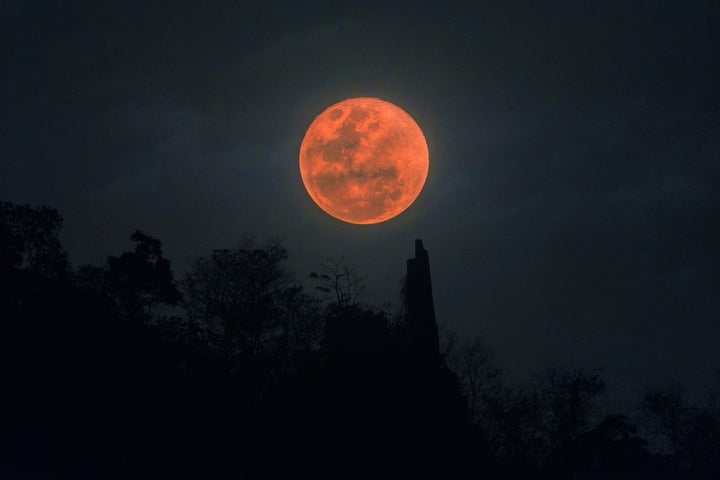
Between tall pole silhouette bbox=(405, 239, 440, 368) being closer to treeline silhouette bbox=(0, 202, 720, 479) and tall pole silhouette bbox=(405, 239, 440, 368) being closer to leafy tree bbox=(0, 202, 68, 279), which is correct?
treeline silhouette bbox=(0, 202, 720, 479)

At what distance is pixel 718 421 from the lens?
5516cm

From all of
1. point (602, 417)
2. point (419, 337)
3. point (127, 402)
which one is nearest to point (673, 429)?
point (602, 417)

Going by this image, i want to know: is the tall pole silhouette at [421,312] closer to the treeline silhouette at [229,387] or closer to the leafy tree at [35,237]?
the treeline silhouette at [229,387]

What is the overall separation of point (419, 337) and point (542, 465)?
14.5 metres

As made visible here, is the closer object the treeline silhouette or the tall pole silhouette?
the treeline silhouette

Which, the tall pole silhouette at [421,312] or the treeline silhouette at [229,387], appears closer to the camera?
the treeline silhouette at [229,387]

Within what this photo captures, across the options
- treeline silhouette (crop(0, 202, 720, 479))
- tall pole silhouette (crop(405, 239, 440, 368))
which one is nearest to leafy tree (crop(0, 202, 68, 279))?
treeline silhouette (crop(0, 202, 720, 479))

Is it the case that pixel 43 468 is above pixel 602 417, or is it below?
below

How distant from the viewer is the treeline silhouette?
23781 mm

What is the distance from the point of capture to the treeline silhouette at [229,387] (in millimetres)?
23781

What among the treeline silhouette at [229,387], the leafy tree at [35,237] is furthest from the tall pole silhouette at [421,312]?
the leafy tree at [35,237]

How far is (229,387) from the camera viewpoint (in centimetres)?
2934

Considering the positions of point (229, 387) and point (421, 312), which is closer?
point (229, 387)

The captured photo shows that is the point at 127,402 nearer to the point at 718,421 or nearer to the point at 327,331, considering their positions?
the point at 327,331
